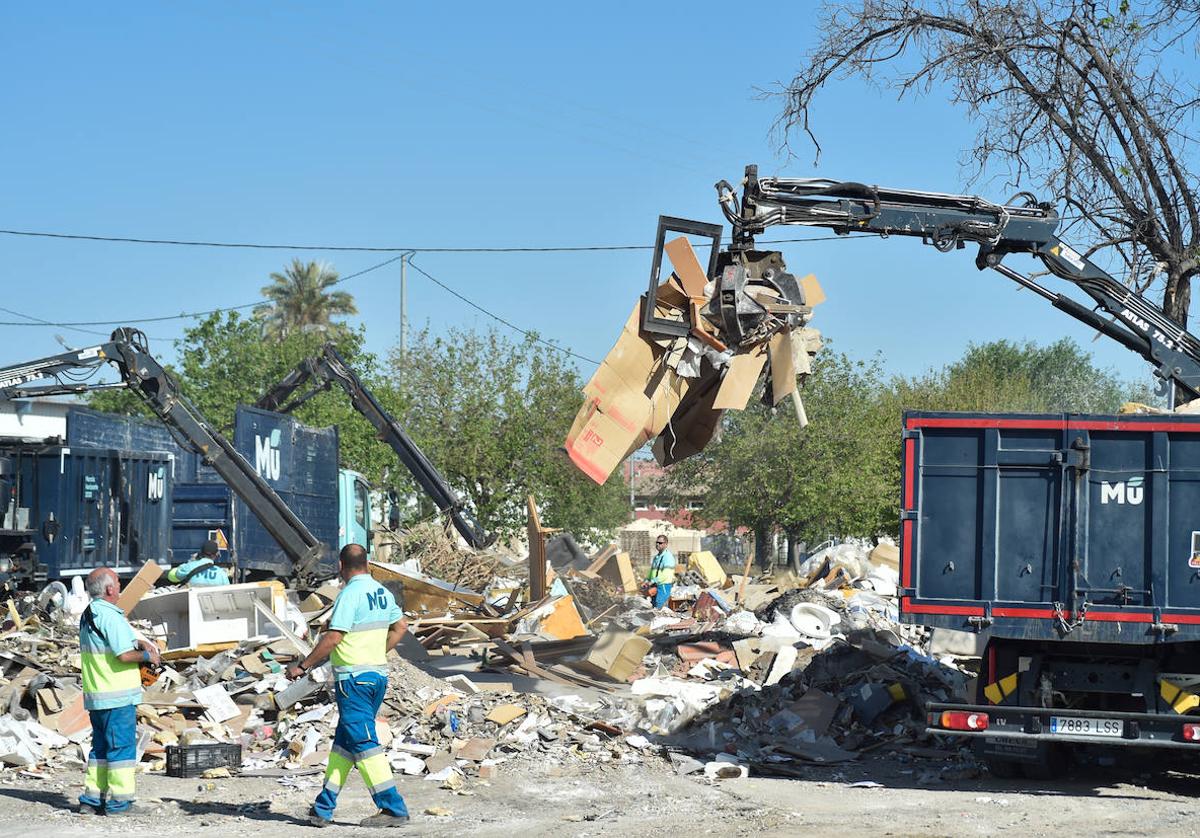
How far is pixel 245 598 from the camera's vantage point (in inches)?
541

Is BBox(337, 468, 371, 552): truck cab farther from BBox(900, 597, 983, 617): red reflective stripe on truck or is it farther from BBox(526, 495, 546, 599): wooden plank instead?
BBox(900, 597, 983, 617): red reflective stripe on truck

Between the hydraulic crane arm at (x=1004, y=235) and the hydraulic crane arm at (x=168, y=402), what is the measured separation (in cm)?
904

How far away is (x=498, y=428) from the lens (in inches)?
1345

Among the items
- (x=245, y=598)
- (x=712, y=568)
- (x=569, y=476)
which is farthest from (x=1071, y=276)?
(x=569, y=476)

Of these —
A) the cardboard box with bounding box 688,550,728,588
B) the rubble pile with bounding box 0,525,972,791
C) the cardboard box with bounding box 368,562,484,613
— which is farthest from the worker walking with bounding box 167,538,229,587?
the cardboard box with bounding box 688,550,728,588

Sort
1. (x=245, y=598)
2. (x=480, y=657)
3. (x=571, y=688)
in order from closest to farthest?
(x=571, y=688) → (x=245, y=598) → (x=480, y=657)

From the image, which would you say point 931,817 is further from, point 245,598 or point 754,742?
point 245,598

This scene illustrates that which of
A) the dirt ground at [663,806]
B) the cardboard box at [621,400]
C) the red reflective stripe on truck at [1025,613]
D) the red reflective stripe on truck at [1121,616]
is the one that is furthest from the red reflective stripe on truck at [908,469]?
the cardboard box at [621,400]

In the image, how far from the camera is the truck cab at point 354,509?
75.5ft

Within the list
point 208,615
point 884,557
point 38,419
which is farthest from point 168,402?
point 38,419

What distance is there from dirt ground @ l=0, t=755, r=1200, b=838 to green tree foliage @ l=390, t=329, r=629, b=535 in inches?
941

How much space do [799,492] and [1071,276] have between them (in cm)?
2535

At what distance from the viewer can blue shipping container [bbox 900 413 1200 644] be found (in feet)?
28.8

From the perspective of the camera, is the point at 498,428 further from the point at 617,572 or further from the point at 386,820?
the point at 386,820
